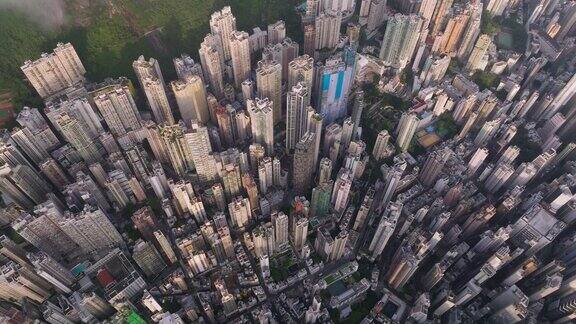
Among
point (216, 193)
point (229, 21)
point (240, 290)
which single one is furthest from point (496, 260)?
point (229, 21)

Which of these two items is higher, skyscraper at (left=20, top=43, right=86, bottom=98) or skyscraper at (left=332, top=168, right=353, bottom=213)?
skyscraper at (left=20, top=43, right=86, bottom=98)

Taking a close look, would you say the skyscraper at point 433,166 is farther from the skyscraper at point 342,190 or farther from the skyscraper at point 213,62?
the skyscraper at point 213,62

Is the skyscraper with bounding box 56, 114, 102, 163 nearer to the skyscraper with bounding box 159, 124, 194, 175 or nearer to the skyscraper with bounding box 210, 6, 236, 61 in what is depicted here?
the skyscraper with bounding box 159, 124, 194, 175

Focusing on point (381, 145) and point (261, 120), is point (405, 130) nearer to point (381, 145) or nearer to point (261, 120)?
point (381, 145)

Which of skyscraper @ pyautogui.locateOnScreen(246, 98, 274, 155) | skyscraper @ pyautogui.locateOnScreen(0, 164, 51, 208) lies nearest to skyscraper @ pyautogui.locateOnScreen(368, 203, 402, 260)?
skyscraper @ pyautogui.locateOnScreen(246, 98, 274, 155)

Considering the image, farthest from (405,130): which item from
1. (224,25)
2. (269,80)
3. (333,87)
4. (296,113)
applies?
(224,25)

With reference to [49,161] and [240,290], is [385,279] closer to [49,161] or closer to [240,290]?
[240,290]
